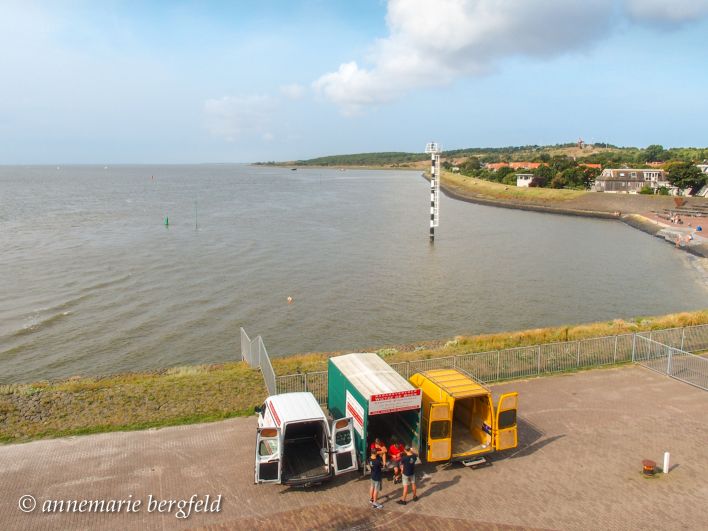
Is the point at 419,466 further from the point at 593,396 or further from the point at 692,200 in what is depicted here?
the point at 692,200

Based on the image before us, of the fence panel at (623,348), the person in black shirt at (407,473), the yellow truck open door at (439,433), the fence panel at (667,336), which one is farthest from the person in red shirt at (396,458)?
the fence panel at (667,336)

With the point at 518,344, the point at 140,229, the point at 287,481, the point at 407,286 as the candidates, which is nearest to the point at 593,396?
the point at 518,344

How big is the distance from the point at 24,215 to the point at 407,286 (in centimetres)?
6295

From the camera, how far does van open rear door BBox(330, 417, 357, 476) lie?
456 inches

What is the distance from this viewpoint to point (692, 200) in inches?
3172

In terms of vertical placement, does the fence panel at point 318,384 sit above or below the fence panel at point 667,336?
below

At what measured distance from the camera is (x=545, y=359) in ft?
61.2

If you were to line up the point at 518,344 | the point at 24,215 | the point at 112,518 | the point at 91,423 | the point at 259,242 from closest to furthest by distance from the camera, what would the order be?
the point at 112,518 → the point at 91,423 → the point at 518,344 → the point at 259,242 → the point at 24,215

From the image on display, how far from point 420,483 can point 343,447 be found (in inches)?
70.6

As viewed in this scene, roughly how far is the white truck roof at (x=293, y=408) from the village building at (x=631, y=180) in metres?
101

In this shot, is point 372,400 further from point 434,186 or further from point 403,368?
point 434,186

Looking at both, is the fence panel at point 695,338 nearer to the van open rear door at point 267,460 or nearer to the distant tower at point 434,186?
the van open rear door at point 267,460

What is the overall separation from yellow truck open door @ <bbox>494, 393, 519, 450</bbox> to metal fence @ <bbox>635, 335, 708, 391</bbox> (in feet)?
26.0

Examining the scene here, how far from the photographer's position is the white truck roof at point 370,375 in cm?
1205
